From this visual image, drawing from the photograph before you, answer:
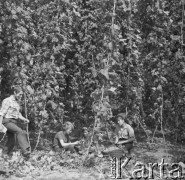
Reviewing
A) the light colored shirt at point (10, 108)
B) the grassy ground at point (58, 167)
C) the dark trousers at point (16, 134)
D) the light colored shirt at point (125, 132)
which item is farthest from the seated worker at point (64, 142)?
the light colored shirt at point (10, 108)

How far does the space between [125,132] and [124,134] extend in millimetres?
40

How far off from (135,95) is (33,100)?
103 inches

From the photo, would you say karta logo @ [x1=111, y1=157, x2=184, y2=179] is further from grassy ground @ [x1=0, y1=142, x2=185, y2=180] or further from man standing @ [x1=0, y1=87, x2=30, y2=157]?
man standing @ [x1=0, y1=87, x2=30, y2=157]

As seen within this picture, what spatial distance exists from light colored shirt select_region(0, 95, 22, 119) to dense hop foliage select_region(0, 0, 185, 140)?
0.90 ft

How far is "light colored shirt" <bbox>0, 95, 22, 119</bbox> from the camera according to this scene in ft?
20.5

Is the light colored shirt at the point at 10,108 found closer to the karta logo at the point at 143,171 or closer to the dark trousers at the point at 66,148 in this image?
the dark trousers at the point at 66,148

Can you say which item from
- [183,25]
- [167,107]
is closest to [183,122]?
[167,107]

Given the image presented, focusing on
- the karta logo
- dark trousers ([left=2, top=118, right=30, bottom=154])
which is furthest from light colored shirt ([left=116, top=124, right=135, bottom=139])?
dark trousers ([left=2, top=118, right=30, bottom=154])

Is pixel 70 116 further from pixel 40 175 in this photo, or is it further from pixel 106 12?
pixel 40 175

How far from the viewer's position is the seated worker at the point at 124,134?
21.9 feet

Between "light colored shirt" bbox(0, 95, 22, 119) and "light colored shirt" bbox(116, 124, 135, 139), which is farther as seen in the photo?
"light colored shirt" bbox(116, 124, 135, 139)

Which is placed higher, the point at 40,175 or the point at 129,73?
the point at 129,73

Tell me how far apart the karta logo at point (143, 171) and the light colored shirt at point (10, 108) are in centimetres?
180

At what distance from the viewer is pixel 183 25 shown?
304 inches
